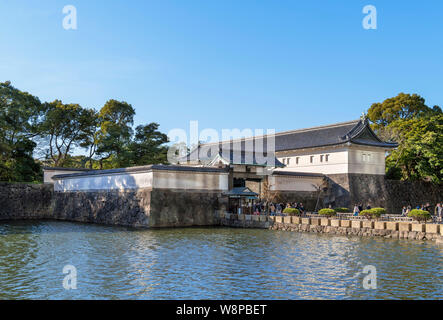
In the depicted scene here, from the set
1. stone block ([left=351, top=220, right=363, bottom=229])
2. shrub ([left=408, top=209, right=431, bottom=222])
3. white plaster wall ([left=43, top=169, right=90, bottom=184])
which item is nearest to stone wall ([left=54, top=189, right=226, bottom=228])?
white plaster wall ([left=43, top=169, right=90, bottom=184])

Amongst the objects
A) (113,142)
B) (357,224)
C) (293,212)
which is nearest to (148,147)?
(113,142)

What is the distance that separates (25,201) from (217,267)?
29.5 metres

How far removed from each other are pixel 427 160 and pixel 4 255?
4037 centimetres

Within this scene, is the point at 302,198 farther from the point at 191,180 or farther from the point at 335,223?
the point at 335,223

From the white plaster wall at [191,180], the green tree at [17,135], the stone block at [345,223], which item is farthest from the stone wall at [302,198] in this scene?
the green tree at [17,135]

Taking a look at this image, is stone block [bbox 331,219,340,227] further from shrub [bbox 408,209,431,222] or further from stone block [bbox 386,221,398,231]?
shrub [bbox 408,209,431,222]

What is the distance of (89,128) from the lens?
5122 cm

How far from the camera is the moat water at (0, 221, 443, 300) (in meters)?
11.7

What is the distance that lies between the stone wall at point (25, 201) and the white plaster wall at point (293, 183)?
20.8 meters

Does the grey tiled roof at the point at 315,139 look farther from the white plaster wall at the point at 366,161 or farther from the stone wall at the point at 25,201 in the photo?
the stone wall at the point at 25,201

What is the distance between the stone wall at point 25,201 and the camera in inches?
1483

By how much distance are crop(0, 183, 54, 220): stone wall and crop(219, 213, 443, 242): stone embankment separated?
18459mm
